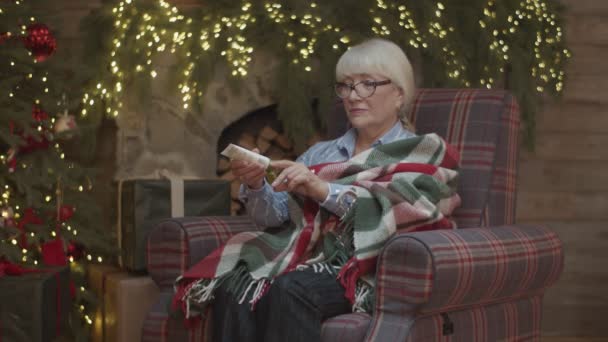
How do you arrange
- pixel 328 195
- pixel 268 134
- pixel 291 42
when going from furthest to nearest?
pixel 268 134, pixel 291 42, pixel 328 195

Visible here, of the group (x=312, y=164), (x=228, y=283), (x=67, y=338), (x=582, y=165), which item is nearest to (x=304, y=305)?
(x=228, y=283)

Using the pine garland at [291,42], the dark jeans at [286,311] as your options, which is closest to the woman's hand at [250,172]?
the dark jeans at [286,311]

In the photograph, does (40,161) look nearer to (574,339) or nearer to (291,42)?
(291,42)

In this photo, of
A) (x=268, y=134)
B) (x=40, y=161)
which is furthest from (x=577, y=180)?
(x=40, y=161)

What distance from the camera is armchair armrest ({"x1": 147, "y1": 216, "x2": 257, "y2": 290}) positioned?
2301mm

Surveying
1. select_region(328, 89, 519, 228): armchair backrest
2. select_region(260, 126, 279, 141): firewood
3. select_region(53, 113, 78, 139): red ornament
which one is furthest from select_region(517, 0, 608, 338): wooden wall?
select_region(53, 113, 78, 139): red ornament

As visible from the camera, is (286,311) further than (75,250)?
No

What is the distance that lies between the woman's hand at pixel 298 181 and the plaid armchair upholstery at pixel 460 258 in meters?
0.27

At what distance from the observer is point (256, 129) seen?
376 centimetres

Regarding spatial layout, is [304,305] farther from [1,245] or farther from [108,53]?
[108,53]

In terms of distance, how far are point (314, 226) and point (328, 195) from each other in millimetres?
130

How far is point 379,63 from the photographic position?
7.67 ft

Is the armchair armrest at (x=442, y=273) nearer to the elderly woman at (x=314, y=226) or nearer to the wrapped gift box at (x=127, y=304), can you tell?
the elderly woman at (x=314, y=226)

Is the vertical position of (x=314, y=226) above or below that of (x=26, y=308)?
→ above
